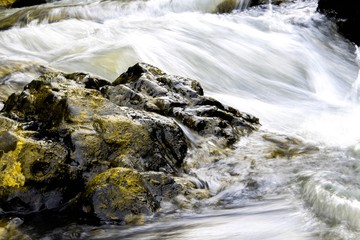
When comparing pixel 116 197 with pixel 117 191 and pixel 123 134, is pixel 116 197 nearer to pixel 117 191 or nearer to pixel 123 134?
pixel 117 191

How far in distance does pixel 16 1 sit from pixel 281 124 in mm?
11395

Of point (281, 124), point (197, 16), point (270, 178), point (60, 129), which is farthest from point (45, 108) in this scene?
point (197, 16)

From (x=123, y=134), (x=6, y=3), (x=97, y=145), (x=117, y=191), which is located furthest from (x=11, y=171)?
(x=6, y=3)

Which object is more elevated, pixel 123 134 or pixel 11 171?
pixel 123 134

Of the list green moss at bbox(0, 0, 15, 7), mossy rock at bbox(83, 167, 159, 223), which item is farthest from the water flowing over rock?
green moss at bbox(0, 0, 15, 7)

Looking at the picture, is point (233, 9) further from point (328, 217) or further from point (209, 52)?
point (328, 217)

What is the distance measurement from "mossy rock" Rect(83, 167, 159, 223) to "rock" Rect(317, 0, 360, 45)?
30.5 ft

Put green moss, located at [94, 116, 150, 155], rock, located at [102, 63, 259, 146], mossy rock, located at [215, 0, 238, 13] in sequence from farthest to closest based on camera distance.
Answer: mossy rock, located at [215, 0, 238, 13], rock, located at [102, 63, 259, 146], green moss, located at [94, 116, 150, 155]

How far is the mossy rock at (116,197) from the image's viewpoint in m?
4.02

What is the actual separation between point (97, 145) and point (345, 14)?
31.0ft

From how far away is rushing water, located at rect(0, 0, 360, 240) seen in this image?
13.2ft

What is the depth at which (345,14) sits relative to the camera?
12.3 metres

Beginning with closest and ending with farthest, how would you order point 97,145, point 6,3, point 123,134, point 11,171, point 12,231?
1. point 12,231
2. point 11,171
3. point 97,145
4. point 123,134
5. point 6,3

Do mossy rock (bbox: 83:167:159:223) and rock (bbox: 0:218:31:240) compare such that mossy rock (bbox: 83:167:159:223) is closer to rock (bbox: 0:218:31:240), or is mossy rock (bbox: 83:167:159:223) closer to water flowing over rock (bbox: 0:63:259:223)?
water flowing over rock (bbox: 0:63:259:223)
